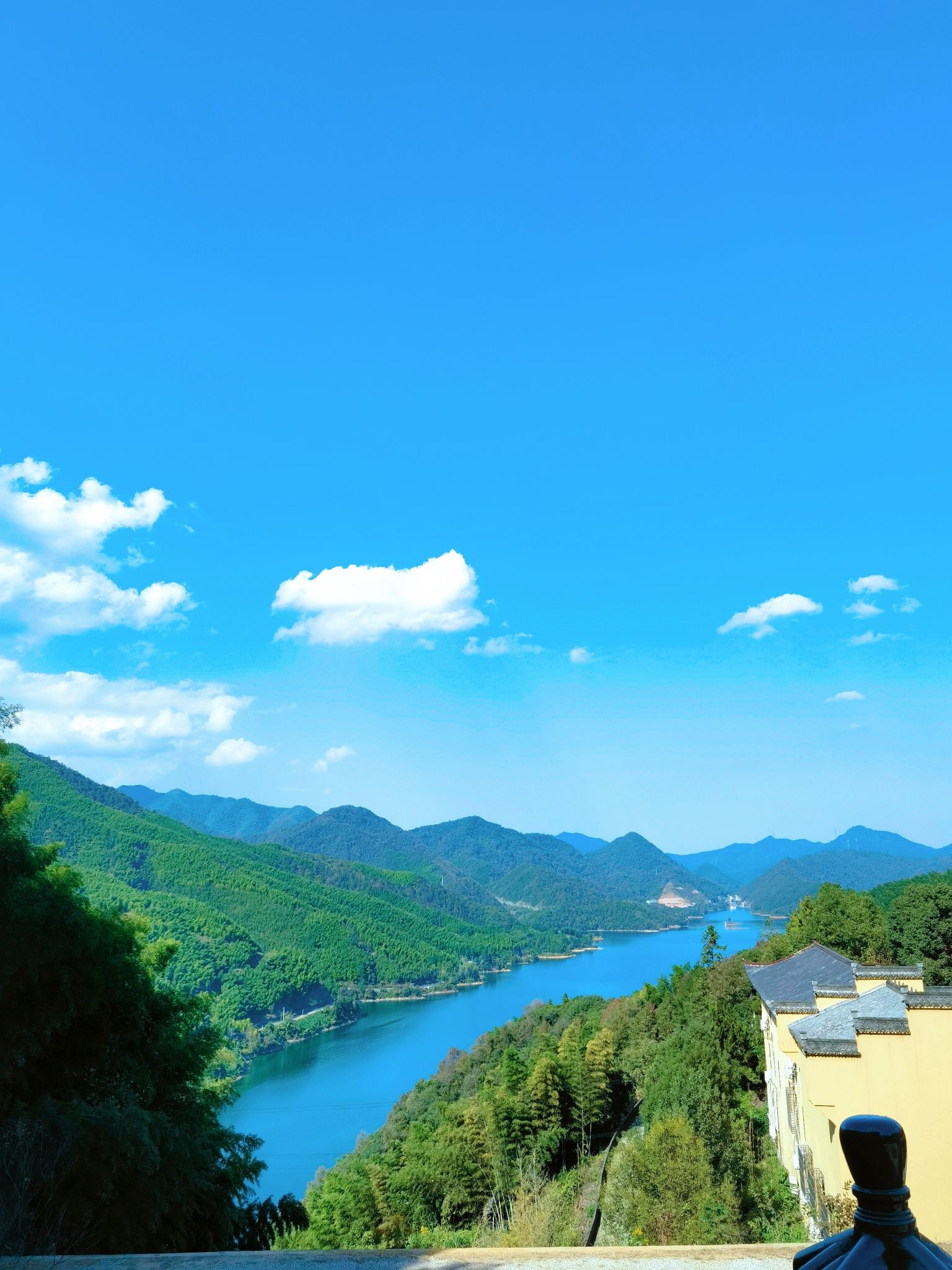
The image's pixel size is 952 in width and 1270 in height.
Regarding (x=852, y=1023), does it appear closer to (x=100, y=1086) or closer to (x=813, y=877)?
(x=100, y=1086)

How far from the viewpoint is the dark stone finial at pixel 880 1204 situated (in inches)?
27.3

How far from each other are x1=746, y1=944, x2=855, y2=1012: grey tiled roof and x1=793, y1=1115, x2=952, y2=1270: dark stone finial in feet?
37.0

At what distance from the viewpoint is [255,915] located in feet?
256

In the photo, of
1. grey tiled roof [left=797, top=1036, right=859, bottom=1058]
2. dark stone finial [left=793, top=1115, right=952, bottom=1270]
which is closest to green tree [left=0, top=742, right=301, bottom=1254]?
dark stone finial [left=793, top=1115, right=952, bottom=1270]

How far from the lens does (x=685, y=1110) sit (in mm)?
12211

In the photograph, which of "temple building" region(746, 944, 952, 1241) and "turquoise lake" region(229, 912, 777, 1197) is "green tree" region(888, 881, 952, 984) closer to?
"temple building" region(746, 944, 952, 1241)

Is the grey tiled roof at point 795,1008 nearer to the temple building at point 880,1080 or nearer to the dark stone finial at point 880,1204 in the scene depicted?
the temple building at point 880,1080

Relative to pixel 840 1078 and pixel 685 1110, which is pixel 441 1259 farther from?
pixel 685 1110

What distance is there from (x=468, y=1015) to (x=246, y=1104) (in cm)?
2566

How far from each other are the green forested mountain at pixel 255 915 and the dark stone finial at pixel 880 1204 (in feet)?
192

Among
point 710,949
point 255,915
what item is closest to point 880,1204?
point 710,949

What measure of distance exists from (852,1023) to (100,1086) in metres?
6.46

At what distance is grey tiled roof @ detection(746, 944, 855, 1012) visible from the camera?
1201cm

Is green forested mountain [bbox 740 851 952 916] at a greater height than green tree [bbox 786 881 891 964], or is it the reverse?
green tree [bbox 786 881 891 964]
